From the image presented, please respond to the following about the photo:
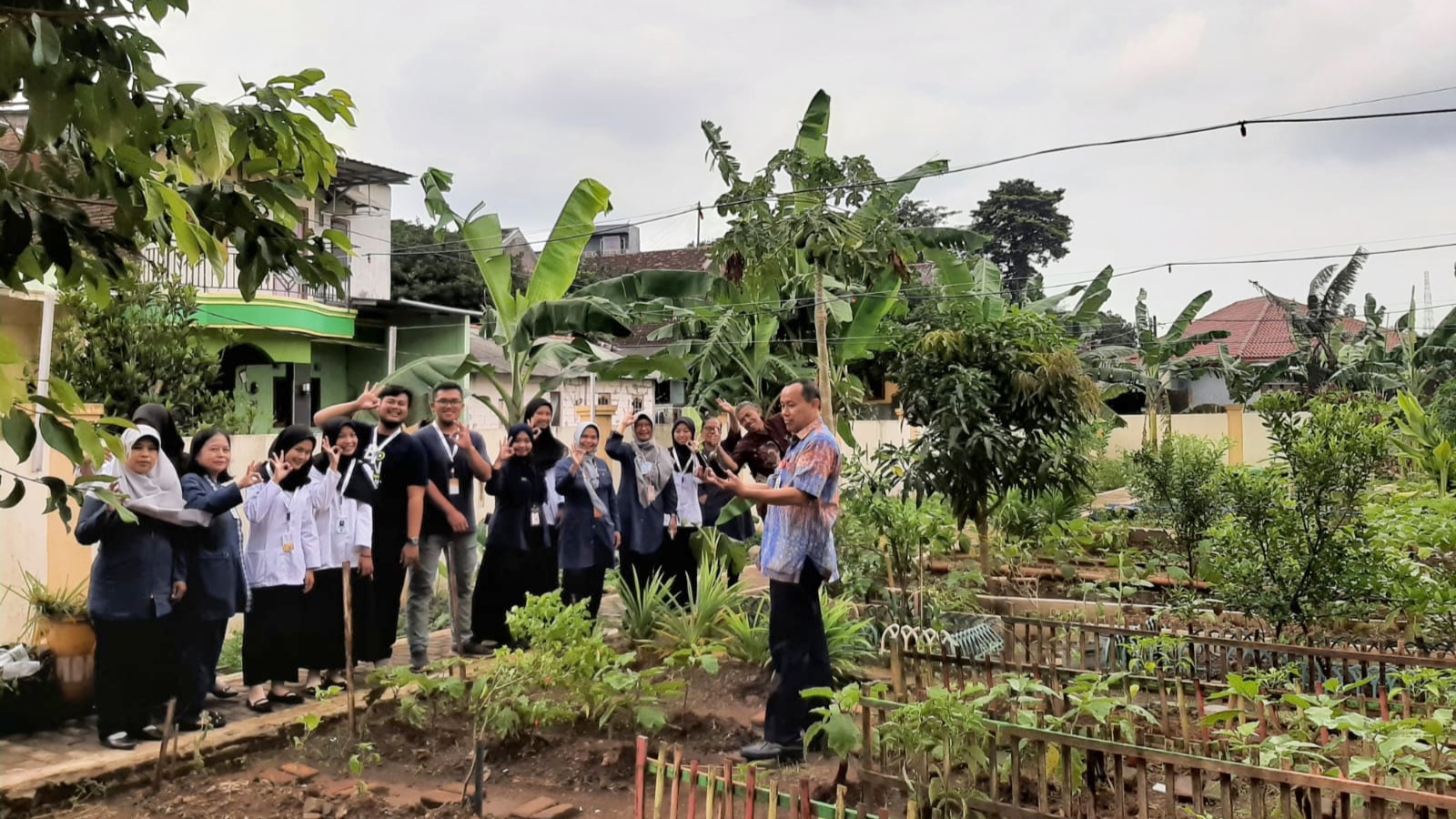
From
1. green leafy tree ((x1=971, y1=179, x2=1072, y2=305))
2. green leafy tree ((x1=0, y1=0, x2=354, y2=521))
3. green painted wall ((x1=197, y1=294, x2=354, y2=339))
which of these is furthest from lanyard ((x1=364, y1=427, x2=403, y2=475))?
green leafy tree ((x1=971, y1=179, x2=1072, y2=305))

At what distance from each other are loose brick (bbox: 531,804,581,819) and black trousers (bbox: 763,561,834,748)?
106cm

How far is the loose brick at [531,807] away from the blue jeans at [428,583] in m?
2.13

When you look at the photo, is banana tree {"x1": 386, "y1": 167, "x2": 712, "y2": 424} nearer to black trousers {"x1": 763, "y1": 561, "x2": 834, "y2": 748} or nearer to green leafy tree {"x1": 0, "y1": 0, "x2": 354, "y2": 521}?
black trousers {"x1": 763, "y1": 561, "x2": 834, "y2": 748}

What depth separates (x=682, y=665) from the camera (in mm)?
5547

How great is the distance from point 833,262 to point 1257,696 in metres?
4.84

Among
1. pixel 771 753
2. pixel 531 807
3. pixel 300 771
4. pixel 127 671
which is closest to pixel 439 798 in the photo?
pixel 531 807

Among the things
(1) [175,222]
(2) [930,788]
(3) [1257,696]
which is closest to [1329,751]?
(3) [1257,696]

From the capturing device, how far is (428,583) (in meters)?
6.67

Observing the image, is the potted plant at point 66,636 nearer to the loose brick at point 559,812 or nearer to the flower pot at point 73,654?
the flower pot at point 73,654

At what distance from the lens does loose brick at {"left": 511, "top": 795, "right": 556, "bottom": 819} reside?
417 centimetres

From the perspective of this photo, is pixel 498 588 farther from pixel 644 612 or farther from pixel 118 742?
pixel 118 742

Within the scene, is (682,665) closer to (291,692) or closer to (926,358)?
(291,692)

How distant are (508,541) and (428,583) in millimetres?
732

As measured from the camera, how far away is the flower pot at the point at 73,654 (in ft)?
17.5
